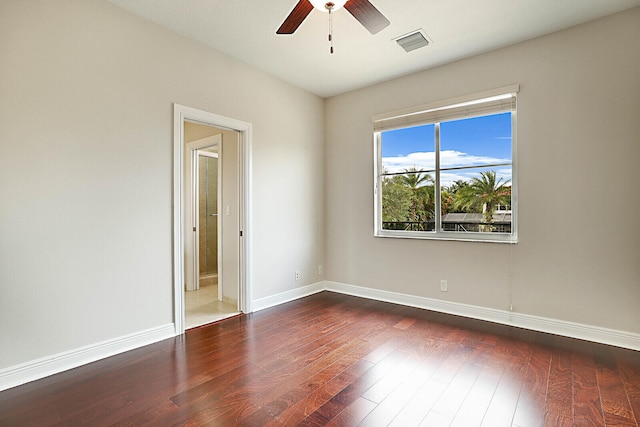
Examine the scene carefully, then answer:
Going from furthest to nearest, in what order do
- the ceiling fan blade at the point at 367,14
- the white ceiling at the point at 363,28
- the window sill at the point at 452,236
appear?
the window sill at the point at 452,236 → the white ceiling at the point at 363,28 → the ceiling fan blade at the point at 367,14

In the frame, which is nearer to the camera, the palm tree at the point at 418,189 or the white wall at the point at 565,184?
the white wall at the point at 565,184

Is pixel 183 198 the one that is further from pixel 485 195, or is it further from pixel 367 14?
pixel 485 195

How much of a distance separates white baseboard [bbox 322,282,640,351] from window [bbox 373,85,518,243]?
771 millimetres

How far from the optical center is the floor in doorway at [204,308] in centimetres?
356

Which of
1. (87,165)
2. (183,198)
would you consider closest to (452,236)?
(183,198)

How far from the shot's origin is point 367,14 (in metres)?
2.19

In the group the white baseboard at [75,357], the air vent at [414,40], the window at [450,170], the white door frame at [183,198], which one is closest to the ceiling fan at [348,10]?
the air vent at [414,40]

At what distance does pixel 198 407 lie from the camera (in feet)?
6.51

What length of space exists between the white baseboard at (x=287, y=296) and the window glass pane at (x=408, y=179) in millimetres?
1343

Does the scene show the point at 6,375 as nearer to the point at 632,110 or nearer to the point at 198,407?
the point at 198,407

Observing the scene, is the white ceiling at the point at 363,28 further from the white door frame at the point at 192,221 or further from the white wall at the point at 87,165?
the white door frame at the point at 192,221

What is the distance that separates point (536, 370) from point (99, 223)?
141 inches

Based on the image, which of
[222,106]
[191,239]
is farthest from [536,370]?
[191,239]

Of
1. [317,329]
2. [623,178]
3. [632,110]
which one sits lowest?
[317,329]
